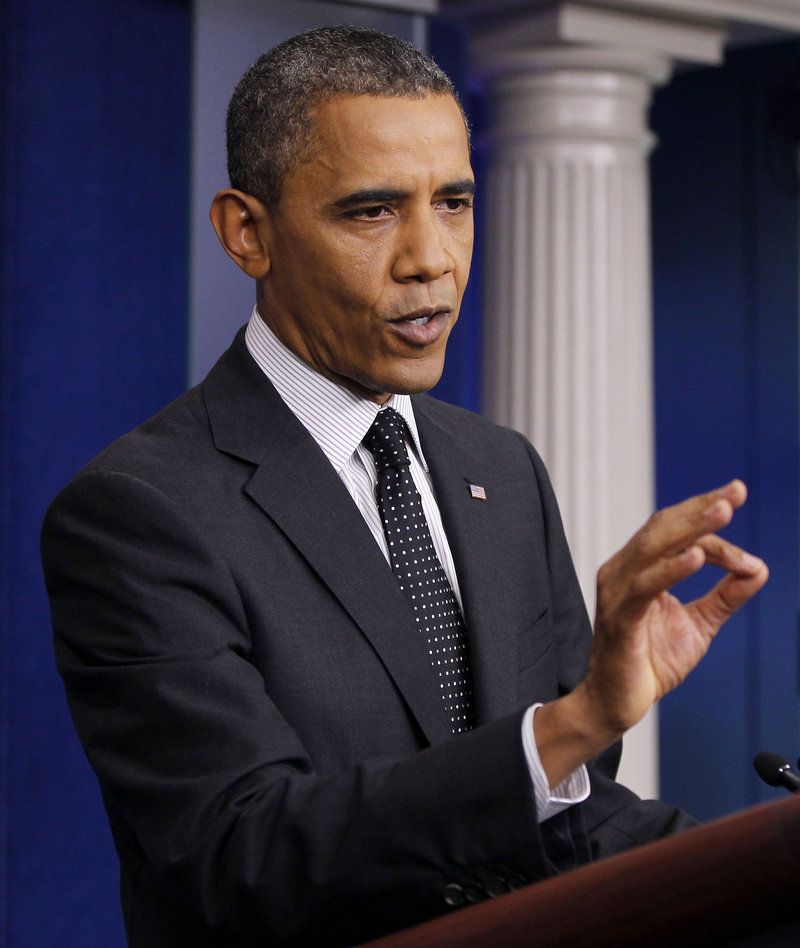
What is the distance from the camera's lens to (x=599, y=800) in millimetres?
1511

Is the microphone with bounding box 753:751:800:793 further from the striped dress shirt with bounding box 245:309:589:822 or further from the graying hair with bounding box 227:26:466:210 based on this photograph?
the graying hair with bounding box 227:26:466:210

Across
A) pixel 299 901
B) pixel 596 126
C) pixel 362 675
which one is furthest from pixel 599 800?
pixel 596 126

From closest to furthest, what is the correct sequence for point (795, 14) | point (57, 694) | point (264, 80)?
point (264, 80) → point (57, 694) → point (795, 14)

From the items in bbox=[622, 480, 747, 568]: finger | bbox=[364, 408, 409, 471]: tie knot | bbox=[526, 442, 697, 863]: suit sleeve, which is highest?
bbox=[364, 408, 409, 471]: tie knot

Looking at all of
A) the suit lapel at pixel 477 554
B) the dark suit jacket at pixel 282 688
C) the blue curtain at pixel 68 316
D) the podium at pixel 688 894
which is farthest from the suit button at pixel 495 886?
the blue curtain at pixel 68 316

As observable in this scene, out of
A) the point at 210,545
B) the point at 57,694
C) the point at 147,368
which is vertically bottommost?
the point at 57,694

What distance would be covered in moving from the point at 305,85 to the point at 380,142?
12cm

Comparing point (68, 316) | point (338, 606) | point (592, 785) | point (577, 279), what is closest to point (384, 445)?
point (338, 606)

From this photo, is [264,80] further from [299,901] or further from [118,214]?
[118,214]

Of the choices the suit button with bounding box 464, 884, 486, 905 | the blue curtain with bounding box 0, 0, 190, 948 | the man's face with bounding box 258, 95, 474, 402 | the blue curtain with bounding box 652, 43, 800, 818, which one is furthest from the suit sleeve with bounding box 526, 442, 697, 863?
the blue curtain with bounding box 652, 43, 800, 818

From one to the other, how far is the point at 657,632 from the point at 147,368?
2.17m

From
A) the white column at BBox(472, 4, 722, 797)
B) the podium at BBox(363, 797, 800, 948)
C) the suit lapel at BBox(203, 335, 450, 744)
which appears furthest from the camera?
the white column at BBox(472, 4, 722, 797)

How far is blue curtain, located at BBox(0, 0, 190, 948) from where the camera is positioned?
2848 mm

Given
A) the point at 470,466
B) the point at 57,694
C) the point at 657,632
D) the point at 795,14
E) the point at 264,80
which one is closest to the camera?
the point at 657,632
